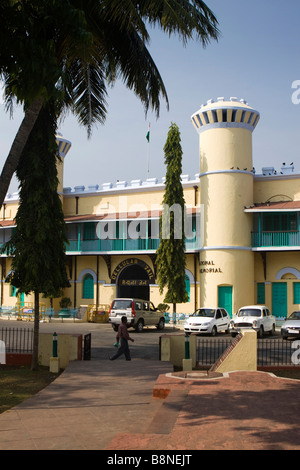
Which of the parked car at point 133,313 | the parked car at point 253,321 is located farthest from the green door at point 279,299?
the parked car at point 133,313

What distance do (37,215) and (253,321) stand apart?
40.3 feet

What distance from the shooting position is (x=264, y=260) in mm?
30125

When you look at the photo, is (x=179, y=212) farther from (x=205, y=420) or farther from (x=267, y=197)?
(x=205, y=420)

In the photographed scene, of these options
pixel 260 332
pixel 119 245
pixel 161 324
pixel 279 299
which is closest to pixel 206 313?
pixel 260 332

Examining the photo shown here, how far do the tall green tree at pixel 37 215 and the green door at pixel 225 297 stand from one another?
15646 mm

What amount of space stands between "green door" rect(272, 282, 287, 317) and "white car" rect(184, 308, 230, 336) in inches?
195

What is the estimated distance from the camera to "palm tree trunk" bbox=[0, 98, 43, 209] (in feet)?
36.6

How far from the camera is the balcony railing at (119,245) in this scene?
32250 millimetres

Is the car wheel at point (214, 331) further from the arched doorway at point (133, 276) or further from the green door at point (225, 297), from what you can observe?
the arched doorway at point (133, 276)

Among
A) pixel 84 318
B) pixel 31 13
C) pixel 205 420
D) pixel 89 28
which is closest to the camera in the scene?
pixel 205 420

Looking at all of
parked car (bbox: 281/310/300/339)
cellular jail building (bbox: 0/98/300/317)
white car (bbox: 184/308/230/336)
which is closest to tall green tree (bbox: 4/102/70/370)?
white car (bbox: 184/308/230/336)

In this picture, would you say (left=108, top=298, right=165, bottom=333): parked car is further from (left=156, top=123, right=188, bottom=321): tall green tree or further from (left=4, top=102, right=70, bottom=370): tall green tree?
(left=4, top=102, right=70, bottom=370): tall green tree
